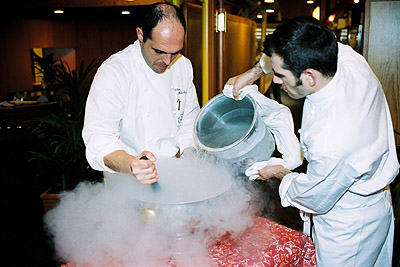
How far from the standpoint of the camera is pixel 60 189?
333 cm

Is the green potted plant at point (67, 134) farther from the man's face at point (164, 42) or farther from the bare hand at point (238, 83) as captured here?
the bare hand at point (238, 83)

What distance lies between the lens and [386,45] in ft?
Result: 8.99

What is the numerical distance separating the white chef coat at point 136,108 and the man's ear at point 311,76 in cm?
74

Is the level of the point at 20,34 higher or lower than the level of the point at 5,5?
lower

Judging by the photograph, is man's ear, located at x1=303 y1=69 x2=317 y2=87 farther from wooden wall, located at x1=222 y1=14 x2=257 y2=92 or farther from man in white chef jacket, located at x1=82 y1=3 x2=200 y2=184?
wooden wall, located at x1=222 y1=14 x2=257 y2=92

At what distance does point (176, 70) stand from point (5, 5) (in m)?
7.43

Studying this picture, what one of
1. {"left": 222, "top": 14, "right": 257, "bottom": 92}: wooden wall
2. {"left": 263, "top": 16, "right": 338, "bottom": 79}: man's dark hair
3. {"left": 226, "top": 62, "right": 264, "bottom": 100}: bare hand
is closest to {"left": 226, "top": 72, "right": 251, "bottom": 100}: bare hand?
{"left": 226, "top": 62, "right": 264, "bottom": 100}: bare hand

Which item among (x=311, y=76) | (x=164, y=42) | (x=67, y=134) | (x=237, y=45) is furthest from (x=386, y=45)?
(x=67, y=134)

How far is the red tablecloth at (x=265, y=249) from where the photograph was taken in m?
1.25

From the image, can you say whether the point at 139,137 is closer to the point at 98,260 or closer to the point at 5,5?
the point at 98,260

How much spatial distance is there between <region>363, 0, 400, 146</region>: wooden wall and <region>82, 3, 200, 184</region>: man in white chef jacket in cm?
159

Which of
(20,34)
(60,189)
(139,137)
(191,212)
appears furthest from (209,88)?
(20,34)

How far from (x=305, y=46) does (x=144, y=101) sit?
34.2 inches

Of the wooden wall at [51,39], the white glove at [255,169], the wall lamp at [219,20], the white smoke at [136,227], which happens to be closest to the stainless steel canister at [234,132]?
the white glove at [255,169]
